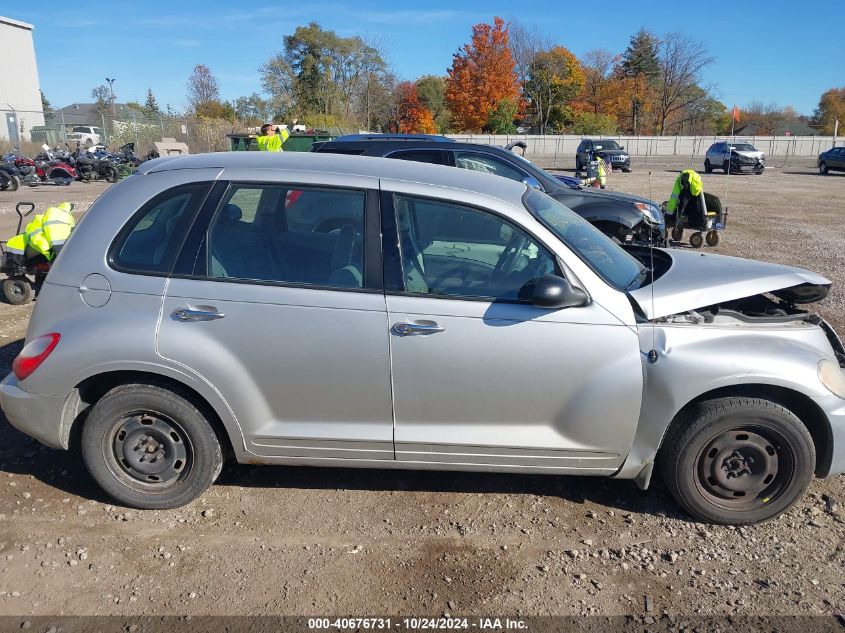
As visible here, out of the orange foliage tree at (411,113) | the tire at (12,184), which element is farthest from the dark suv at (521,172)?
the orange foliage tree at (411,113)

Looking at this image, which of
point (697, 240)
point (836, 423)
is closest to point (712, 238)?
point (697, 240)

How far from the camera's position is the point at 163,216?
3.64 m

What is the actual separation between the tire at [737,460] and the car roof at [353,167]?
1.50 metres

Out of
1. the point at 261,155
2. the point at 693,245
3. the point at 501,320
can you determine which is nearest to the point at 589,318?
the point at 501,320

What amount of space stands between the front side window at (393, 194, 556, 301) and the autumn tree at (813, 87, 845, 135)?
82.5 metres

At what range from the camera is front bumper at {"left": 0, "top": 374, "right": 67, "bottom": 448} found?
11.9ft

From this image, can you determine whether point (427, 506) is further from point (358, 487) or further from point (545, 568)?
point (545, 568)

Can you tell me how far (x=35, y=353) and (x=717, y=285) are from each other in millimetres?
3669

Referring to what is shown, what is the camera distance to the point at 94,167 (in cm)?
2453

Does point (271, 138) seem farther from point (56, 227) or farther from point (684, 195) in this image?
point (684, 195)

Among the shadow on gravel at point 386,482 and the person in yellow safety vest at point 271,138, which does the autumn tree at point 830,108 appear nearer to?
the person in yellow safety vest at point 271,138

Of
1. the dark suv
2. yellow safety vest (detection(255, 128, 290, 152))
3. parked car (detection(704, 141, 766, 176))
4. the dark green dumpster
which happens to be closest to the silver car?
the dark suv

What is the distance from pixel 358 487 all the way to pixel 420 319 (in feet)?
4.05

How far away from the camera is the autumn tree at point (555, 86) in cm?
6394
